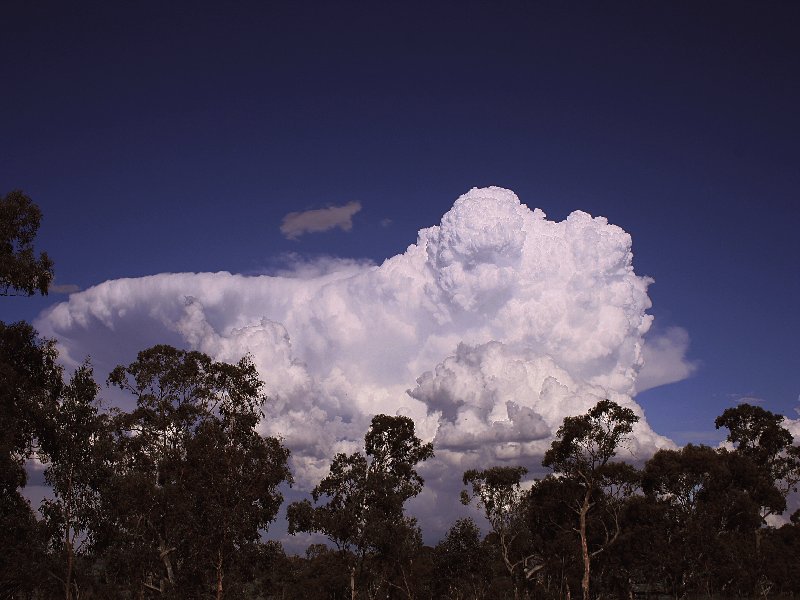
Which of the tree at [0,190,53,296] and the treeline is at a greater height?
the tree at [0,190,53,296]

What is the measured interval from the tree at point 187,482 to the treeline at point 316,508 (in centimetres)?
11

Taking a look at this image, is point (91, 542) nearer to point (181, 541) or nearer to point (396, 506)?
point (181, 541)

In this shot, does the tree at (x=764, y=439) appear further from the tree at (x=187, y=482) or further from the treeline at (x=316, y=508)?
the tree at (x=187, y=482)

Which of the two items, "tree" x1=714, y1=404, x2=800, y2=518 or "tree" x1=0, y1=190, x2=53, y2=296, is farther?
"tree" x1=714, y1=404, x2=800, y2=518

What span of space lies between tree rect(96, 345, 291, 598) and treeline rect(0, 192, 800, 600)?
11 centimetres

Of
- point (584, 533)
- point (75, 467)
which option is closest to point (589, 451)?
point (584, 533)

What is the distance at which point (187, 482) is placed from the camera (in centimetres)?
3831

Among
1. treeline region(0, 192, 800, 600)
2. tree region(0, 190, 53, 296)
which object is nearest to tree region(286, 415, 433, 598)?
treeline region(0, 192, 800, 600)

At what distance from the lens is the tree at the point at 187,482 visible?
3731cm

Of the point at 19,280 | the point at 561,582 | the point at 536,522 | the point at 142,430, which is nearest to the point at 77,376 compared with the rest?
the point at 142,430

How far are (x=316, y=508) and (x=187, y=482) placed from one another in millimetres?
19718

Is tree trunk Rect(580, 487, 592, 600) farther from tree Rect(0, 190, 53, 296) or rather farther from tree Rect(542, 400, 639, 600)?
tree Rect(0, 190, 53, 296)

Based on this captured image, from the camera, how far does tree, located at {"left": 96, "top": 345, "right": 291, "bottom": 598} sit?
37.3 metres

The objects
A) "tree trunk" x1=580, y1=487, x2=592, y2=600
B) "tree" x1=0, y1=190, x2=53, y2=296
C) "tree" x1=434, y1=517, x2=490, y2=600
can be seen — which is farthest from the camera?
"tree" x1=434, y1=517, x2=490, y2=600
